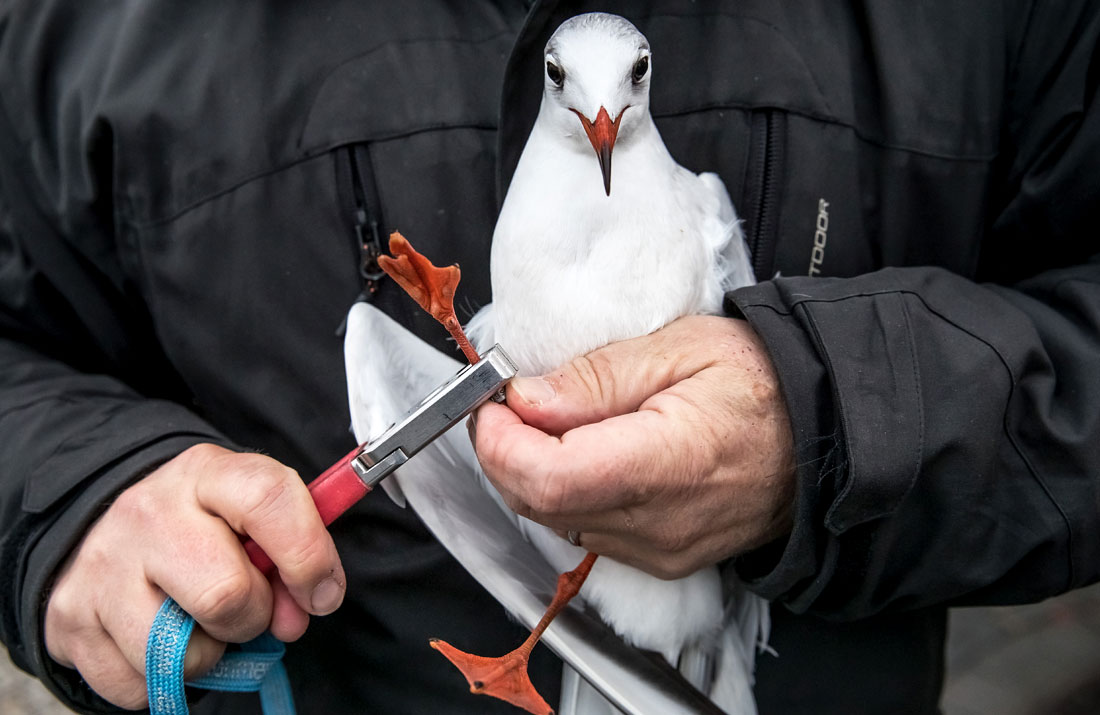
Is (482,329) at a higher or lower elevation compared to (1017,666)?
higher

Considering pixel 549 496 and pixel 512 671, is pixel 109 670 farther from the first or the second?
pixel 549 496

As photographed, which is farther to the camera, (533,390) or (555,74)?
(555,74)

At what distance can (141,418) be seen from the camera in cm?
152

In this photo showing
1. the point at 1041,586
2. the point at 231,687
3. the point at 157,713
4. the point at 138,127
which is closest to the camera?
the point at 157,713

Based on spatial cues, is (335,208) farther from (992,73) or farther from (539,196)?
(992,73)

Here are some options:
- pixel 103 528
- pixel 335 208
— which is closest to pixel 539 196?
pixel 335 208

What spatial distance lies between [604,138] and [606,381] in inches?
15.2

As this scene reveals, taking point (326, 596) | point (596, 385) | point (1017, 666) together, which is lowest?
point (1017, 666)

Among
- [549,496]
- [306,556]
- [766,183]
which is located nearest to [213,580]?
[306,556]

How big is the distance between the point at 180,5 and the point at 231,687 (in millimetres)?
1229

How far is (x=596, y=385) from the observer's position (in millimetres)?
1263

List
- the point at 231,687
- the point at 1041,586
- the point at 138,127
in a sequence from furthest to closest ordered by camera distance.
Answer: the point at 138,127, the point at 1041,586, the point at 231,687

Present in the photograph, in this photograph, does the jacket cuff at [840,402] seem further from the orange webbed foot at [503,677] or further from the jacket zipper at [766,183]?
the orange webbed foot at [503,677]

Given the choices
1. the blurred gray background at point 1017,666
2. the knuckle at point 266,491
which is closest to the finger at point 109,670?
the knuckle at point 266,491
